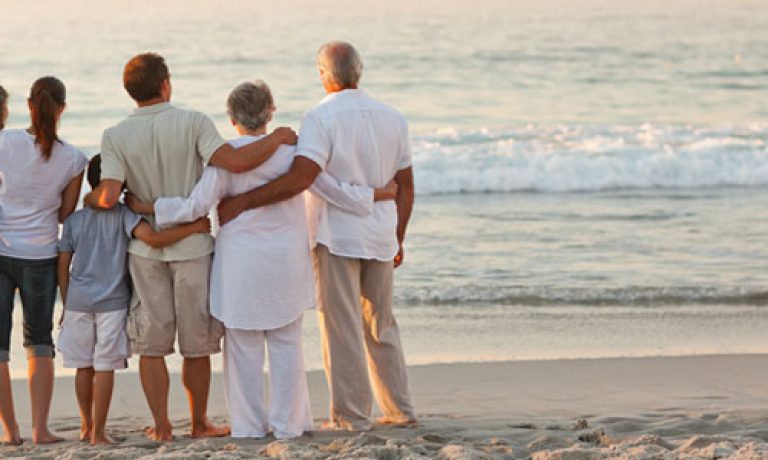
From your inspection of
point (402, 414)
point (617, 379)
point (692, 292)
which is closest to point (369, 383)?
point (402, 414)

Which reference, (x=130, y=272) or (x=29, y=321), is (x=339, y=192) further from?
(x=29, y=321)

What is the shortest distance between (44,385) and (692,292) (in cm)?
519

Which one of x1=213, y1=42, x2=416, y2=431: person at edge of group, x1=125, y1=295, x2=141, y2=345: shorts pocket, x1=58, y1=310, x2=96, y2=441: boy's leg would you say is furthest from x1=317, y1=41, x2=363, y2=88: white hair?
x1=58, y1=310, x2=96, y2=441: boy's leg

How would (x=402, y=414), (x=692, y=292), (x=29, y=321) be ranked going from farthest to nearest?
(x=692, y=292) → (x=402, y=414) → (x=29, y=321)

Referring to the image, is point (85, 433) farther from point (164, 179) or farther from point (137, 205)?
point (164, 179)

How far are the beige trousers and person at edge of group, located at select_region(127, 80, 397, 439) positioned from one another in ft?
0.42

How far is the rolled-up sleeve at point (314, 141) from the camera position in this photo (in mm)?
5543

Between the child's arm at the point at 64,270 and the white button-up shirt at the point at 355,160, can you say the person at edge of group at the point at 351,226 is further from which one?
the child's arm at the point at 64,270

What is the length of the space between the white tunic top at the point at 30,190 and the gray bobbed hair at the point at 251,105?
2.09 ft

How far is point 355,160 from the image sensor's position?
5.68m

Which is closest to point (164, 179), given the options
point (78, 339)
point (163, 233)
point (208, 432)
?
point (163, 233)

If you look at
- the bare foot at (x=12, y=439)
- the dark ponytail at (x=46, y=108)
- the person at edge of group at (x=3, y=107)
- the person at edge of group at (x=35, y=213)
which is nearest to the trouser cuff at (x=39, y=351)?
the person at edge of group at (x=35, y=213)

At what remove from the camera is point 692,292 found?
962 centimetres

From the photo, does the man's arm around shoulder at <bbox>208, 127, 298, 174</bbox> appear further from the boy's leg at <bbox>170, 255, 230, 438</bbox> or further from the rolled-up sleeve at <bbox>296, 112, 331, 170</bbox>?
the boy's leg at <bbox>170, 255, 230, 438</bbox>
